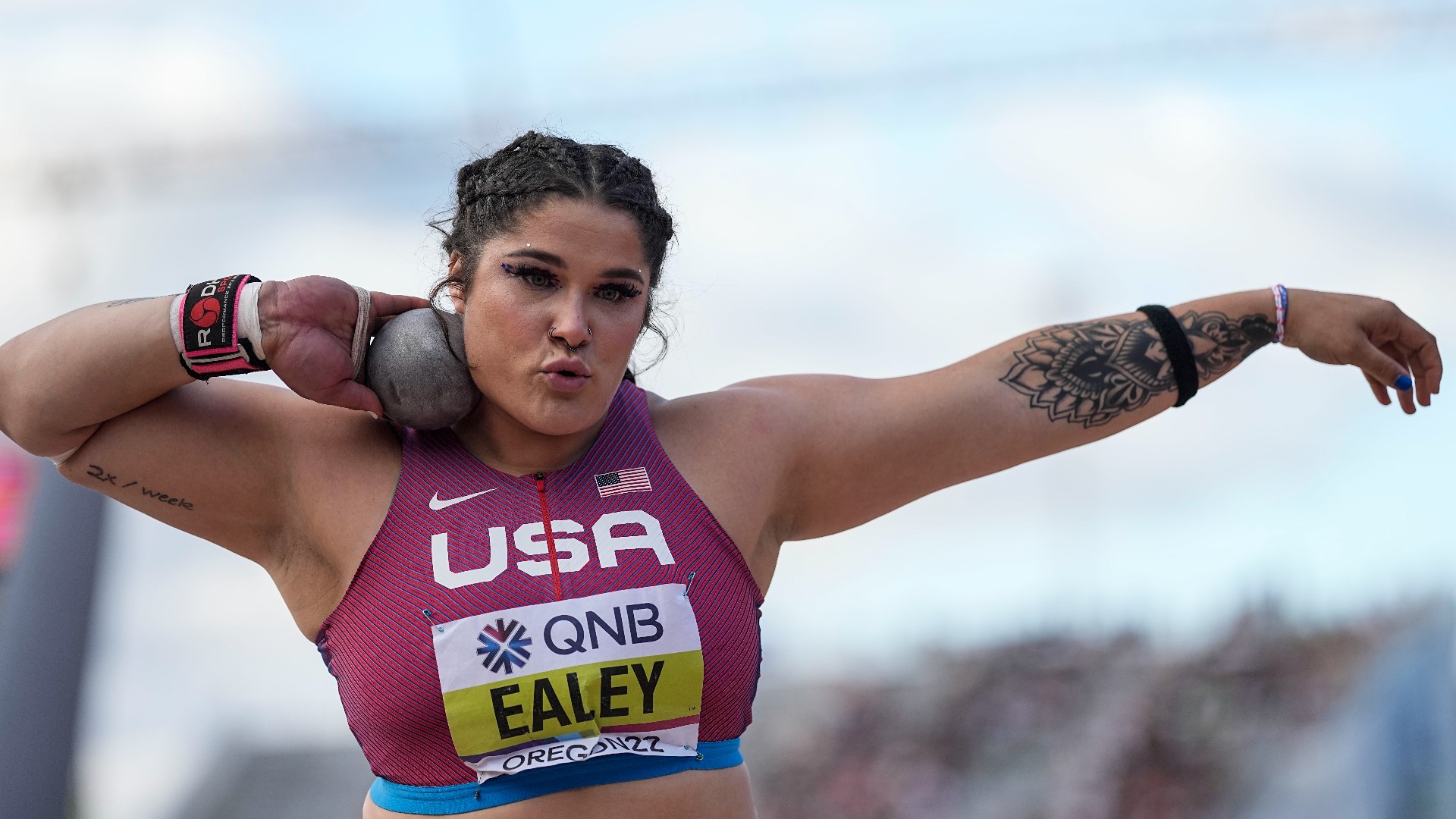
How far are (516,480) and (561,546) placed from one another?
0.16 m

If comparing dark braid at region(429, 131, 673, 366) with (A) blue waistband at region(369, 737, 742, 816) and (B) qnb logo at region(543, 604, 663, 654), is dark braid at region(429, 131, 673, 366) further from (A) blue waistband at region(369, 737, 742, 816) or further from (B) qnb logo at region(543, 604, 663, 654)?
(A) blue waistband at region(369, 737, 742, 816)

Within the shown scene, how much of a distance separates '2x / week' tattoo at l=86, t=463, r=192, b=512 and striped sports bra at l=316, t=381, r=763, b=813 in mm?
301

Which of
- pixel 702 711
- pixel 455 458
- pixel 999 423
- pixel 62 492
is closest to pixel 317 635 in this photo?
pixel 455 458

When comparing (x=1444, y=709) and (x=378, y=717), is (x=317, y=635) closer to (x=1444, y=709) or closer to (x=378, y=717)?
(x=378, y=717)

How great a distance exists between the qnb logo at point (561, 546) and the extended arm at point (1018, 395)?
1.00 ft

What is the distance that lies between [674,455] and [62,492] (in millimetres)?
2532

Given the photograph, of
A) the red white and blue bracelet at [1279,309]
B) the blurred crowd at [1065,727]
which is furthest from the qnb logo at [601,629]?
the blurred crowd at [1065,727]

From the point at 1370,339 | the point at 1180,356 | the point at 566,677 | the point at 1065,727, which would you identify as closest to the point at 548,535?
the point at 566,677

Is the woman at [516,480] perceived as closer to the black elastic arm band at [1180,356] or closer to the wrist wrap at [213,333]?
the wrist wrap at [213,333]

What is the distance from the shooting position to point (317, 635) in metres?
2.04

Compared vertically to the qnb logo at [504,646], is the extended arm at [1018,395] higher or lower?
higher

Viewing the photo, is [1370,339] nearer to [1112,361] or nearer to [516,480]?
[1112,361]

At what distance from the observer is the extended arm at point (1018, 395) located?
222cm

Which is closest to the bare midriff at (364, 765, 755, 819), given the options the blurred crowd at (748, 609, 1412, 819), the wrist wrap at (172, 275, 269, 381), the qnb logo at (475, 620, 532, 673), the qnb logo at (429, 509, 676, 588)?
the qnb logo at (475, 620, 532, 673)
